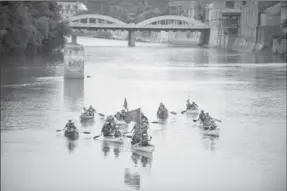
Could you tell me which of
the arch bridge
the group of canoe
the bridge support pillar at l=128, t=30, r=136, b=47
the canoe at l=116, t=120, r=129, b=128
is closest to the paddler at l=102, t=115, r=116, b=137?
the group of canoe

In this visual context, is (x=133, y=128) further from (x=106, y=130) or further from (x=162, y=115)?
(x=162, y=115)

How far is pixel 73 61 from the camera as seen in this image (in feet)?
52.2

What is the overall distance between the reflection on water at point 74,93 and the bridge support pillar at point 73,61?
0.14 metres

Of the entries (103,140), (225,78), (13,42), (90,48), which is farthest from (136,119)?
(90,48)

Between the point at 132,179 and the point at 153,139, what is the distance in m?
2.05

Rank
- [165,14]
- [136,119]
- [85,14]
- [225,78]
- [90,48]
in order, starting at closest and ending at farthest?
1. [136,119]
2. [225,78]
3. [90,48]
4. [85,14]
5. [165,14]

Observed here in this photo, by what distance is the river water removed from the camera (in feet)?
22.2

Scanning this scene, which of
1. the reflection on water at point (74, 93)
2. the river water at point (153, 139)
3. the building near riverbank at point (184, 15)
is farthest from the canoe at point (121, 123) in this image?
the building near riverbank at point (184, 15)

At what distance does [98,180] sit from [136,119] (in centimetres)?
170

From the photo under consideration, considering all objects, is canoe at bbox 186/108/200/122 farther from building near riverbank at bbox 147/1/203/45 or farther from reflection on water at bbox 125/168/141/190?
building near riverbank at bbox 147/1/203/45

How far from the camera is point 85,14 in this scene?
118 ft

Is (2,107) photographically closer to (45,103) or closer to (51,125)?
(45,103)

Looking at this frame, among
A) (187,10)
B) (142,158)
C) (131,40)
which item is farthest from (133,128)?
(187,10)

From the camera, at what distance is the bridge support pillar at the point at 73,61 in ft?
50.9
